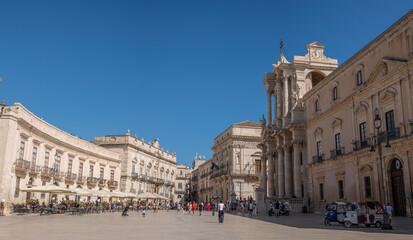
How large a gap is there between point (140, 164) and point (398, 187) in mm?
45677

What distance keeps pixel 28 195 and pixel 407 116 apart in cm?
2987

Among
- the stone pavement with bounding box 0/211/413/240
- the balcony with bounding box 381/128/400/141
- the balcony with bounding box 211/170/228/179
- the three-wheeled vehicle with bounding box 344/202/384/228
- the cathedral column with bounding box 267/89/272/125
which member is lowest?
the stone pavement with bounding box 0/211/413/240

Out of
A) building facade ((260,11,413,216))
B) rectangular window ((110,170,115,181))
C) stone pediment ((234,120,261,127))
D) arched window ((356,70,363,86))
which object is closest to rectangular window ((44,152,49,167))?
rectangular window ((110,170,115,181))

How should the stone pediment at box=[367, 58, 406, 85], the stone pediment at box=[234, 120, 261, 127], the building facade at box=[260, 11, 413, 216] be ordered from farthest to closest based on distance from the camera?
the stone pediment at box=[234, 120, 261, 127], the stone pediment at box=[367, 58, 406, 85], the building facade at box=[260, 11, 413, 216]

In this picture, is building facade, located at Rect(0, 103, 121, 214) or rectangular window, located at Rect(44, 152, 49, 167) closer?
building facade, located at Rect(0, 103, 121, 214)

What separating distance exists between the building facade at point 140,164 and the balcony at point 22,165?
2472 cm

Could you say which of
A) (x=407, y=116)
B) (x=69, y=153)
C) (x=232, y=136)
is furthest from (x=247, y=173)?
(x=407, y=116)

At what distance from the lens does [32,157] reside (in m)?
34.3

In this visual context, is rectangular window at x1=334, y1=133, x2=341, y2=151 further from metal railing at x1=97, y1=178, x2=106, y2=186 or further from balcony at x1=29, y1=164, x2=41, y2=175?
metal railing at x1=97, y1=178, x2=106, y2=186

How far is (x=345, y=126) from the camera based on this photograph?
90.9 feet

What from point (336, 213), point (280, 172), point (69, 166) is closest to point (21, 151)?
point (69, 166)

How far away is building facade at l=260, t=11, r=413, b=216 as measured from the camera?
70.5 ft

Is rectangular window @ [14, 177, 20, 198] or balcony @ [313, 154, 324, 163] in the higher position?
balcony @ [313, 154, 324, 163]

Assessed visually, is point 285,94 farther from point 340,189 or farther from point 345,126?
point 340,189
